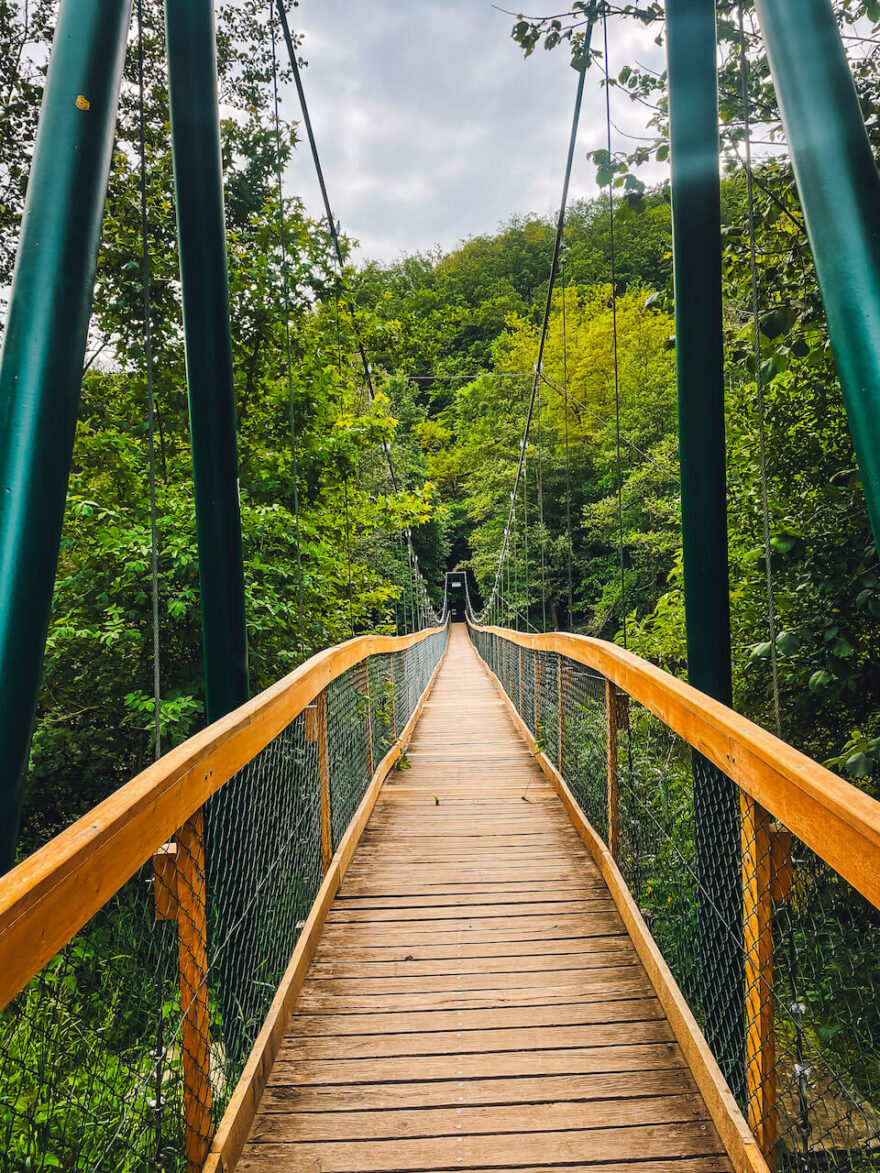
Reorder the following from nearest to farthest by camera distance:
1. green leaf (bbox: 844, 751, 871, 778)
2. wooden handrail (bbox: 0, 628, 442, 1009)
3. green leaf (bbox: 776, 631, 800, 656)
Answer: wooden handrail (bbox: 0, 628, 442, 1009) < green leaf (bbox: 844, 751, 871, 778) < green leaf (bbox: 776, 631, 800, 656)

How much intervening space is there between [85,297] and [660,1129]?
1.80 meters

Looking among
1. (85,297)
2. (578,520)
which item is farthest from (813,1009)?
(578,520)

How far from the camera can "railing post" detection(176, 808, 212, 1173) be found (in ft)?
3.66

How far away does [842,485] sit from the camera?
2.36 m

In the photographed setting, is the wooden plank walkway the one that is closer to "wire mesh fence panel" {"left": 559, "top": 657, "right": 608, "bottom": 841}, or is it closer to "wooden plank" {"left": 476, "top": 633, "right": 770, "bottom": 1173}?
"wooden plank" {"left": 476, "top": 633, "right": 770, "bottom": 1173}

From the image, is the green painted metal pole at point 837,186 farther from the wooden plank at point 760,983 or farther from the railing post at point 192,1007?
the railing post at point 192,1007

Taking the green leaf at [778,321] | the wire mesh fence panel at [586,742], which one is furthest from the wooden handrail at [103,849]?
the green leaf at [778,321]

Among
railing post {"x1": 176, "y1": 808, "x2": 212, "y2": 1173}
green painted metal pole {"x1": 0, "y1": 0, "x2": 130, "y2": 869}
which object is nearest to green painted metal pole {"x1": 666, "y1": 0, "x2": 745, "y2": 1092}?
railing post {"x1": 176, "y1": 808, "x2": 212, "y2": 1173}

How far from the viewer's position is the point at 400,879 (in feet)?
8.04

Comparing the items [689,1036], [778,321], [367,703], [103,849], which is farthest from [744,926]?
[367,703]

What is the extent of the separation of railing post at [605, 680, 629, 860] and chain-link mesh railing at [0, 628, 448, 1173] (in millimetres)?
882

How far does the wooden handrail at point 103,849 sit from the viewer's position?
0.65m

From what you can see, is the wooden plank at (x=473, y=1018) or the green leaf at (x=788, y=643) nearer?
the wooden plank at (x=473, y=1018)

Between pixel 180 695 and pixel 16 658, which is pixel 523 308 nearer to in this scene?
pixel 180 695
